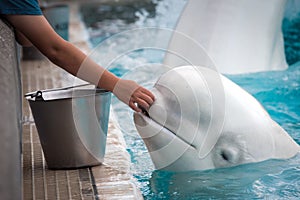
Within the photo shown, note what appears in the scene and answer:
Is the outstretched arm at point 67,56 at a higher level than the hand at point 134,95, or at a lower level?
higher

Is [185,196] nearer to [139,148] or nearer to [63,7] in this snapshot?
[139,148]

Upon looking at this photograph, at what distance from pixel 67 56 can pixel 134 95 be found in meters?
0.56

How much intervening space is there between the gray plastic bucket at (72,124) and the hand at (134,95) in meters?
0.30

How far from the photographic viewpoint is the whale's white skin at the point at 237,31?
6590 millimetres

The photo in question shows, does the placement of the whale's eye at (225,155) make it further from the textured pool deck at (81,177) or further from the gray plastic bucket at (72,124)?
the gray plastic bucket at (72,124)

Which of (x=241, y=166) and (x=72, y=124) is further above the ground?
(x=72, y=124)

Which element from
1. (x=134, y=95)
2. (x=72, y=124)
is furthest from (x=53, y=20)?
(x=134, y=95)

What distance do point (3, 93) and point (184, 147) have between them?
1.52 metres

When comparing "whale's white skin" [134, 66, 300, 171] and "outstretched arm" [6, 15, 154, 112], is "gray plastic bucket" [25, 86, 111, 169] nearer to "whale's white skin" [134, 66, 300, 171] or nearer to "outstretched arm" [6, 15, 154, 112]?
"outstretched arm" [6, 15, 154, 112]

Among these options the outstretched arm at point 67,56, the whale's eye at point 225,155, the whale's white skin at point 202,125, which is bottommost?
the whale's eye at point 225,155

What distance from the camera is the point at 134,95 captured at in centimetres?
355

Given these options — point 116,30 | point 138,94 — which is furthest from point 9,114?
point 116,30

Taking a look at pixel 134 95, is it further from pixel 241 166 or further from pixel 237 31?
pixel 237 31

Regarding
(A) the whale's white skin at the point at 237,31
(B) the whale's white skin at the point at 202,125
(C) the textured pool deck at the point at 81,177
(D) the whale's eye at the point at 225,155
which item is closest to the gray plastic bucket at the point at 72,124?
(C) the textured pool deck at the point at 81,177
